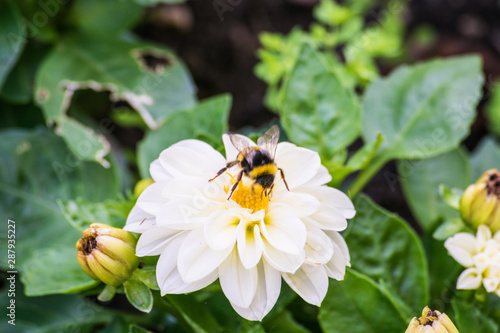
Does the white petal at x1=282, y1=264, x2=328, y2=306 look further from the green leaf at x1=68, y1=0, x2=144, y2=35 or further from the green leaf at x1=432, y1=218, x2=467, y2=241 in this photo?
the green leaf at x1=68, y1=0, x2=144, y2=35

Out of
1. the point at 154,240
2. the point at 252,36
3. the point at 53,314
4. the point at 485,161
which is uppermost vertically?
the point at 154,240

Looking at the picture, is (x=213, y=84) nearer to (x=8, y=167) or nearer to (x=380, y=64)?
(x=380, y=64)

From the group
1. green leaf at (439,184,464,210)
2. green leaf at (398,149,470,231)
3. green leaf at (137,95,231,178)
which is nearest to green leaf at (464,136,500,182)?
green leaf at (398,149,470,231)

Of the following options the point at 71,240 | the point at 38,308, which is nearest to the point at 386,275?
the point at 71,240

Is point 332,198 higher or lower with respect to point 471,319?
higher

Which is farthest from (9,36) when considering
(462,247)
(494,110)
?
(494,110)

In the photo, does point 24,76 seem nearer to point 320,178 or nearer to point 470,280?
point 320,178
